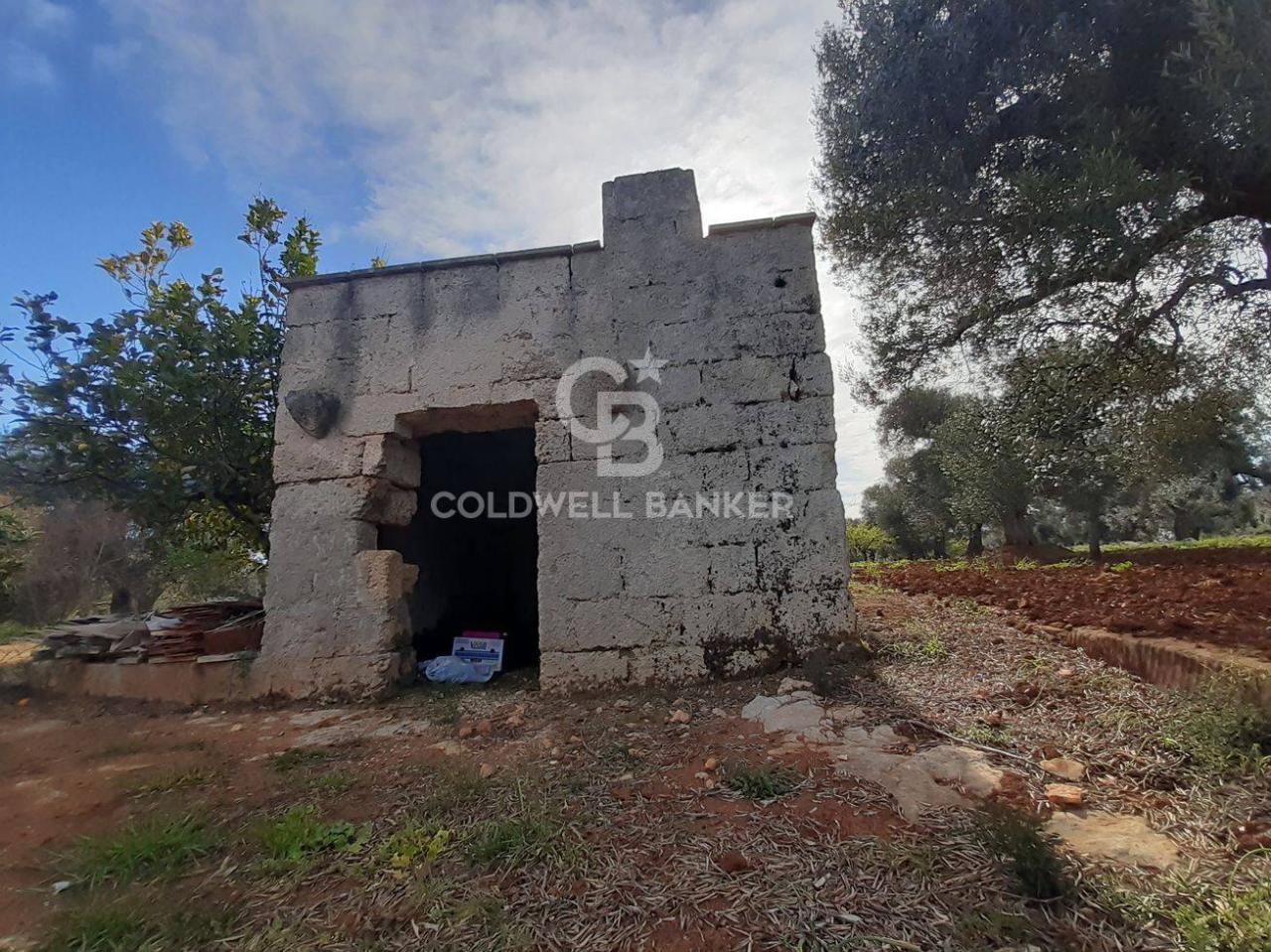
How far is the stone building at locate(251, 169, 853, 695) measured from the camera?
4418 millimetres

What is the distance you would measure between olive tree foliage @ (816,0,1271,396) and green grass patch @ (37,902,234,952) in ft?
19.5

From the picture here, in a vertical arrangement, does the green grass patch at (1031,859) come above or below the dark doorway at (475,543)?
below

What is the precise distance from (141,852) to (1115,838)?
3.56 metres

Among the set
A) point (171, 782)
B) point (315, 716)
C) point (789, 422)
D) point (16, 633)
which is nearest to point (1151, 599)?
point (789, 422)

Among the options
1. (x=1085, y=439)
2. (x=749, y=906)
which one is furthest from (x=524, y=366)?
(x=1085, y=439)

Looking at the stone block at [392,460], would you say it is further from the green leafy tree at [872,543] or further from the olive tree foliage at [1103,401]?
the green leafy tree at [872,543]

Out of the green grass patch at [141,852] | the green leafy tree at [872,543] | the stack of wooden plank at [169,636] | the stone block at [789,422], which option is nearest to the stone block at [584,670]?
the stone block at [789,422]

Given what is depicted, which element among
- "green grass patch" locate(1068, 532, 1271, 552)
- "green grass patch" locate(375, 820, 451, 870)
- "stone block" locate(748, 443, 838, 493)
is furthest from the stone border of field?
"green grass patch" locate(1068, 532, 1271, 552)

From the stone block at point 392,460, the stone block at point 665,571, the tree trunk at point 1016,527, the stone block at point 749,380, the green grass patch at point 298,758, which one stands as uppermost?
the stone block at point 749,380

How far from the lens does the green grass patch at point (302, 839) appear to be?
2.40 metres

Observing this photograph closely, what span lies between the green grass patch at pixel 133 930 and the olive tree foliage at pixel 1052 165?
5.96 metres

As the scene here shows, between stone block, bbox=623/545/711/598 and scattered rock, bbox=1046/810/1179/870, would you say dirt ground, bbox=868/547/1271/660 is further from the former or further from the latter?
stone block, bbox=623/545/711/598

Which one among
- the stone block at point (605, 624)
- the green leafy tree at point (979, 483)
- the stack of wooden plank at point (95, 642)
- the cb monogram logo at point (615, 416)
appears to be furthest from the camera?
the green leafy tree at point (979, 483)

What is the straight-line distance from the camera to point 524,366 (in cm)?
490
